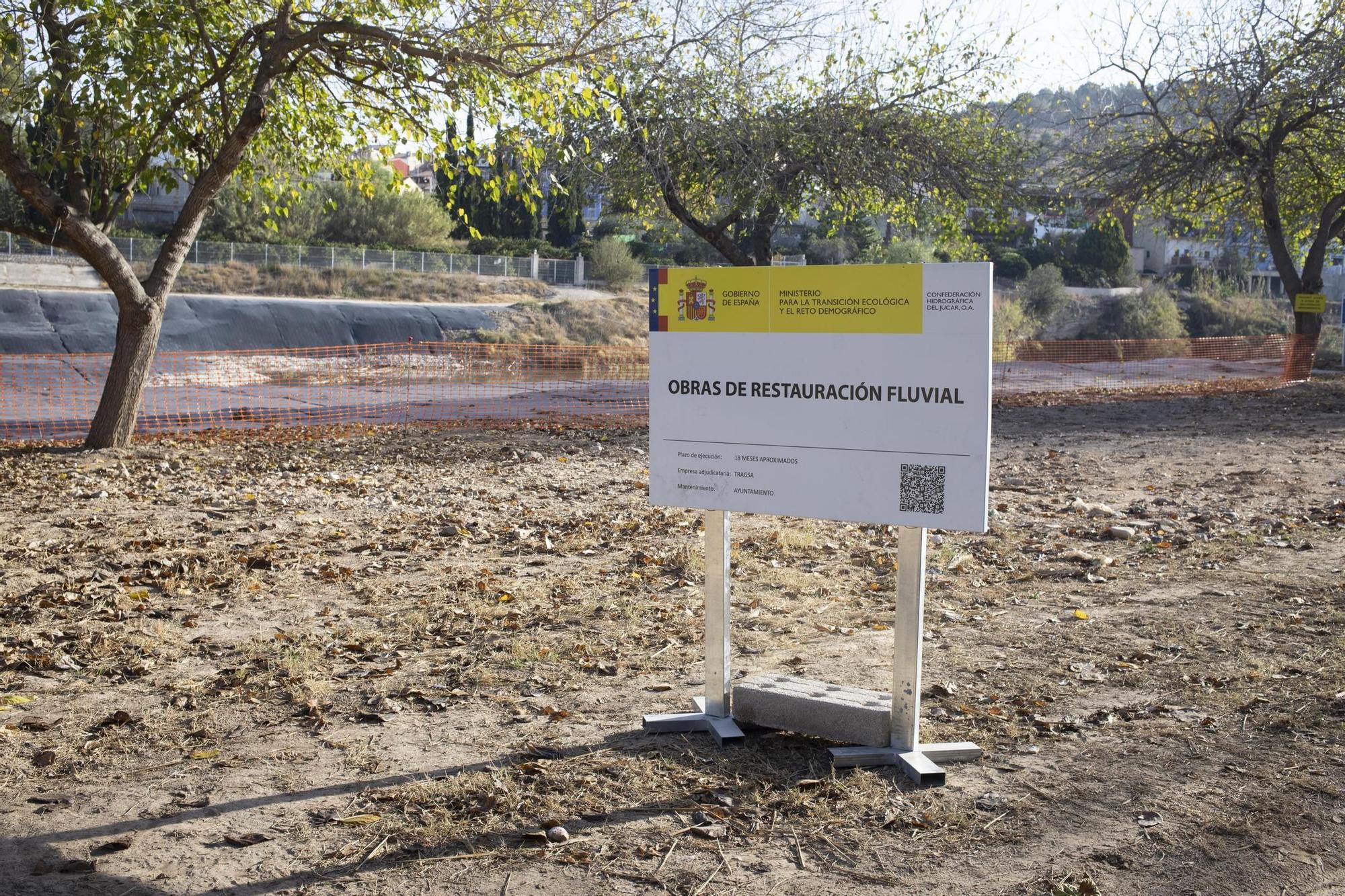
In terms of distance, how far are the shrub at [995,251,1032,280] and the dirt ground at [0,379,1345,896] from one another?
47.3 metres

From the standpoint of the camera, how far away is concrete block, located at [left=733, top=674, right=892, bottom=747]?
4398mm

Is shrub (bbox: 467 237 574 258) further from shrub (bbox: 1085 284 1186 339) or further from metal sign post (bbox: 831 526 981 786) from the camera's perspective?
metal sign post (bbox: 831 526 981 786)

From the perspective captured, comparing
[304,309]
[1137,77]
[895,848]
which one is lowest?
[895,848]

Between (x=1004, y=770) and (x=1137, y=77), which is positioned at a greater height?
(x=1137, y=77)

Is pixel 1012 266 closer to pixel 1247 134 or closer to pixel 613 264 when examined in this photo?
pixel 613 264

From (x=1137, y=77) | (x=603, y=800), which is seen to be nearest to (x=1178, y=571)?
(x=603, y=800)

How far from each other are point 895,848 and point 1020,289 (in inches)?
1710

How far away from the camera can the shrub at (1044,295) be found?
142 ft

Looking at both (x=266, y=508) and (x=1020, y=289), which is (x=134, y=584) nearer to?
(x=266, y=508)

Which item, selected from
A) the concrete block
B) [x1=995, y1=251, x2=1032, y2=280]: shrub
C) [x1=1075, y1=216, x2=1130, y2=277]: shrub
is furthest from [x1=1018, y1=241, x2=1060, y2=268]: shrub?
the concrete block

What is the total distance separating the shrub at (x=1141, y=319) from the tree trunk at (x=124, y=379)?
34.2 m

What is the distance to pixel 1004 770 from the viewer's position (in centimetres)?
432

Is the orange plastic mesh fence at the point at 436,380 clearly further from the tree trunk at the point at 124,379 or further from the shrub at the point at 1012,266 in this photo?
the shrub at the point at 1012,266

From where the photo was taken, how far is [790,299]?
14.2 ft
